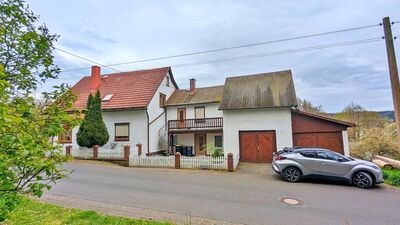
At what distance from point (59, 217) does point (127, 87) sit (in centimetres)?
1691

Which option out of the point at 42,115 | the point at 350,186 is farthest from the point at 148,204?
the point at 350,186

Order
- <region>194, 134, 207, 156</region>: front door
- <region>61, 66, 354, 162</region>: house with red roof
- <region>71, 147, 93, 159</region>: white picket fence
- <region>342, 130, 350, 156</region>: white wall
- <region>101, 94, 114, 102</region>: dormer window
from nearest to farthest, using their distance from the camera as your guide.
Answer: <region>342, 130, 350, 156</region>: white wall, <region>61, 66, 354, 162</region>: house with red roof, <region>71, 147, 93, 159</region>: white picket fence, <region>194, 134, 207, 156</region>: front door, <region>101, 94, 114, 102</region>: dormer window

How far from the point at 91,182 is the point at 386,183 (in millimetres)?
13636

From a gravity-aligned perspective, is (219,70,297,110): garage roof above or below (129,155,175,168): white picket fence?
above

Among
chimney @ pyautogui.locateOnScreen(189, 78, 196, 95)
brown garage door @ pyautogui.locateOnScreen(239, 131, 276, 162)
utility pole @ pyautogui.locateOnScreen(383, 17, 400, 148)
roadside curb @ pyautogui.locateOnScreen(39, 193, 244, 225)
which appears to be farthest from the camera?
chimney @ pyautogui.locateOnScreen(189, 78, 196, 95)

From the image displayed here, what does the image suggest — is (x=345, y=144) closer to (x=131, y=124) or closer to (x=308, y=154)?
(x=308, y=154)

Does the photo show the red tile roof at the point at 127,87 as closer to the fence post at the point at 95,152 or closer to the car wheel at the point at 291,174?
the fence post at the point at 95,152

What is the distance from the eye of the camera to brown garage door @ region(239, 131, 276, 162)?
15.1m

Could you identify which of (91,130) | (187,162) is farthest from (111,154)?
(187,162)

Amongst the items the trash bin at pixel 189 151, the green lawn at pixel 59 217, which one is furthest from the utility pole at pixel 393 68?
the trash bin at pixel 189 151

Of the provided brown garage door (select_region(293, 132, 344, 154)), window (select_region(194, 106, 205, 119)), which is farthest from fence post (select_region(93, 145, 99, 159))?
brown garage door (select_region(293, 132, 344, 154))

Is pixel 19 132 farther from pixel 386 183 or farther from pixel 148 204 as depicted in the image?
pixel 386 183

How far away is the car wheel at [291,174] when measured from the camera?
33.4 feet

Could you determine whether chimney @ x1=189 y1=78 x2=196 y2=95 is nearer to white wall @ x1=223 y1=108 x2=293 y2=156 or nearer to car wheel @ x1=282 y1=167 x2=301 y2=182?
white wall @ x1=223 y1=108 x2=293 y2=156
